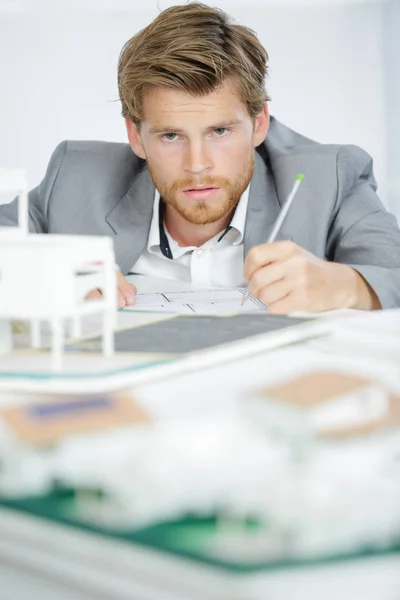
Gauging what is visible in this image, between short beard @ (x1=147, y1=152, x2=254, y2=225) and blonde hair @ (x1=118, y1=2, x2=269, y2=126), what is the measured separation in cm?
15

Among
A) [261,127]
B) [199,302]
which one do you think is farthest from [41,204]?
[199,302]

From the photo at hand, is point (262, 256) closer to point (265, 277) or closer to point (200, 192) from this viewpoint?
point (265, 277)

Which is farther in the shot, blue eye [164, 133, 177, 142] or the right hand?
blue eye [164, 133, 177, 142]

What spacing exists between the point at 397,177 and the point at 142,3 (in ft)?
3.66

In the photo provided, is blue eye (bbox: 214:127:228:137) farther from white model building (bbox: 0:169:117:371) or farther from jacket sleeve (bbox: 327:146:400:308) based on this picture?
white model building (bbox: 0:169:117:371)

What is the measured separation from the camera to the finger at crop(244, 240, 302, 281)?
1144 millimetres

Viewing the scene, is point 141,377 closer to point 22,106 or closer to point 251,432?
point 251,432

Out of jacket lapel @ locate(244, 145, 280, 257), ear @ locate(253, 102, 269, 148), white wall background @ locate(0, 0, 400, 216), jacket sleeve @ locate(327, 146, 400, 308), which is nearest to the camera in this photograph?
jacket sleeve @ locate(327, 146, 400, 308)

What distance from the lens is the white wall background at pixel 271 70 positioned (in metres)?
3.11

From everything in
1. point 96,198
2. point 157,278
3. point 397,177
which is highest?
point 96,198

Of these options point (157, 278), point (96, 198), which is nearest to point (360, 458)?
point (157, 278)

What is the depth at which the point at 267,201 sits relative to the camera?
1.78 m

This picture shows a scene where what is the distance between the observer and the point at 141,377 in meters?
0.63

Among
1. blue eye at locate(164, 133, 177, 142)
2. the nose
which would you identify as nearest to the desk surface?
the nose
